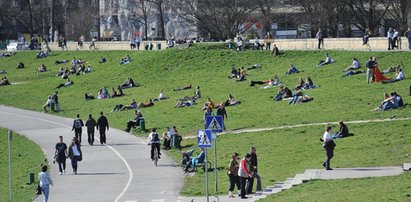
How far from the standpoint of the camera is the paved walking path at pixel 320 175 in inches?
1299

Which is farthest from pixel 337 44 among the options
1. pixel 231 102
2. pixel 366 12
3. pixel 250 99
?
pixel 231 102

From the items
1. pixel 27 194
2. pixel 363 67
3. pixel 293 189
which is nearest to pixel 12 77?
pixel 363 67

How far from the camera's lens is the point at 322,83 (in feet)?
200

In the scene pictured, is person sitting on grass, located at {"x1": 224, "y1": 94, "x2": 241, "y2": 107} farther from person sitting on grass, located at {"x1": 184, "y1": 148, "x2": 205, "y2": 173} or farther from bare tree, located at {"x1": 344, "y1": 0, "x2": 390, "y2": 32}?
bare tree, located at {"x1": 344, "y1": 0, "x2": 390, "y2": 32}

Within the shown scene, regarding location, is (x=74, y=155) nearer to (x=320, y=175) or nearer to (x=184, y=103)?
(x=320, y=175)

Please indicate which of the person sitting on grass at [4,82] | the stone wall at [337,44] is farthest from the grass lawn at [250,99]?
the stone wall at [337,44]

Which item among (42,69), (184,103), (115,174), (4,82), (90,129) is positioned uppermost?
(42,69)

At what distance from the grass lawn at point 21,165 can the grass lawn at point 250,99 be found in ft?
19.0

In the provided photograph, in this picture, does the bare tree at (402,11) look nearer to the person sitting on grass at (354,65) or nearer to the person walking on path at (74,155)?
the person sitting on grass at (354,65)

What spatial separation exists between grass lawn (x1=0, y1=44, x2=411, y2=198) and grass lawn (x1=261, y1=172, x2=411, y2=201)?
3.66m

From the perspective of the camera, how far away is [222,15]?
98.6m

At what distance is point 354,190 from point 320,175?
4694 millimetres

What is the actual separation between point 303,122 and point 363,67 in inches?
570

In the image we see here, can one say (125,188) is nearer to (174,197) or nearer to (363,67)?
(174,197)
